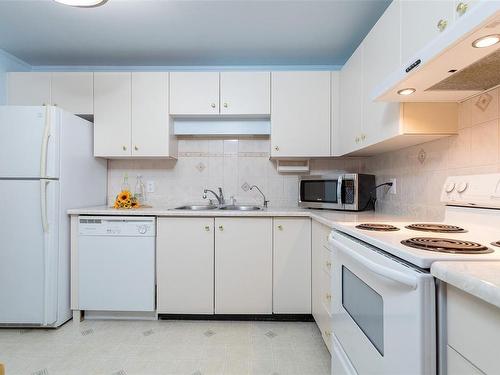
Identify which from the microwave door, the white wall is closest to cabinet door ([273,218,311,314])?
the microwave door

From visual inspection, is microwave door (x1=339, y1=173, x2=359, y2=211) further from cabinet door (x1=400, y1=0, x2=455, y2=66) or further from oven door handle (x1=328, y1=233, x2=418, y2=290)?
oven door handle (x1=328, y1=233, x2=418, y2=290)

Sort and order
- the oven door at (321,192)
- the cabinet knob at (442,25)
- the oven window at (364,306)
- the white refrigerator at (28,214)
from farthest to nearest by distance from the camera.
Result: the oven door at (321,192) < the white refrigerator at (28,214) < the cabinet knob at (442,25) < the oven window at (364,306)

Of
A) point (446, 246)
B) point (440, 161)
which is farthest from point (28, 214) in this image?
point (440, 161)

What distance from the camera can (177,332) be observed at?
6.56 feet

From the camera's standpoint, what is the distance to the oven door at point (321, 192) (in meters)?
2.11

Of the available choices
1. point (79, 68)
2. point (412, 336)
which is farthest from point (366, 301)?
point (79, 68)

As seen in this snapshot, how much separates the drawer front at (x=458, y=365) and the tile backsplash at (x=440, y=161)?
0.93 m

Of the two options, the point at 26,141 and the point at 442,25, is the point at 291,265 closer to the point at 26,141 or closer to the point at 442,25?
the point at 442,25

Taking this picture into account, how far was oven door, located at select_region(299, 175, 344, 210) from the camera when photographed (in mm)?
2109

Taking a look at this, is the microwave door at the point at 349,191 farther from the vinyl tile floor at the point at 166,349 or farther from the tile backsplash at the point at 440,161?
the vinyl tile floor at the point at 166,349

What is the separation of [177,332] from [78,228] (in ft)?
3.64

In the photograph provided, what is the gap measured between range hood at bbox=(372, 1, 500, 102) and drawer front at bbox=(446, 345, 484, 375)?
2.59 feet

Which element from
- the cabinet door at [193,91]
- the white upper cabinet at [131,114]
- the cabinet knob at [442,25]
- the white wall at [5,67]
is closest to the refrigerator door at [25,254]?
the white upper cabinet at [131,114]

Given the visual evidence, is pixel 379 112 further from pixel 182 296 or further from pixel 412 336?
pixel 182 296
